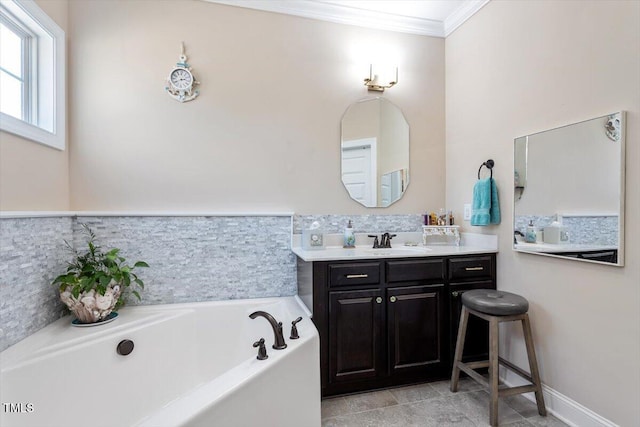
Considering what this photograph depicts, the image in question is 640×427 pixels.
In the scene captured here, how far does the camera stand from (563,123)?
186cm

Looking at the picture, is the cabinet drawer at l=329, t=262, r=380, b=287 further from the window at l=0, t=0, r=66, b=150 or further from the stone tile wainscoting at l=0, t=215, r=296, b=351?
the window at l=0, t=0, r=66, b=150

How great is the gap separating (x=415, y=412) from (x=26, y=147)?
2.69 m

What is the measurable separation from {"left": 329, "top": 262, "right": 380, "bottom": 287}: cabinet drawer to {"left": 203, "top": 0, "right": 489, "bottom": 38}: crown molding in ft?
→ 6.56

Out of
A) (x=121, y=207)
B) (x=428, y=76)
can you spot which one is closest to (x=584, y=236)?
(x=428, y=76)

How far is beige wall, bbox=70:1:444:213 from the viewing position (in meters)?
2.22

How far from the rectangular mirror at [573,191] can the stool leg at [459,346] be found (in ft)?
1.90

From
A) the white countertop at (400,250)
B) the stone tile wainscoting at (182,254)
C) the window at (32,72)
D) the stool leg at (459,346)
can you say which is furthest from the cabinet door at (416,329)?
the window at (32,72)

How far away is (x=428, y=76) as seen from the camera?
288 centimetres

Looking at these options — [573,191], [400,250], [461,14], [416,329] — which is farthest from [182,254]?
[461,14]

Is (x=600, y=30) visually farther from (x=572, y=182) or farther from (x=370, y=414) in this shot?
(x=370, y=414)

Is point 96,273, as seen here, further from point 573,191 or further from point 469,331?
point 573,191

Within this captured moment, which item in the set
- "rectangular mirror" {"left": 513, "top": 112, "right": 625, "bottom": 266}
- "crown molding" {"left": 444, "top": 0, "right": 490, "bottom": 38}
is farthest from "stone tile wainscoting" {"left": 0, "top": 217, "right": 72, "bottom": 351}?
"crown molding" {"left": 444, "top": 0, "right": 490, "bottom": 38}

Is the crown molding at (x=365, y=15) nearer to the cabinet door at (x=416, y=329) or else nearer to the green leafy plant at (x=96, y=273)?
the green leafy plant at (x=96, y=273)

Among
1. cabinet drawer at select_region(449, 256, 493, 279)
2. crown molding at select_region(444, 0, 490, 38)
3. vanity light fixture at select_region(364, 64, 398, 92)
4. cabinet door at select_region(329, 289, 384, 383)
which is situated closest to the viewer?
cabinet door at select_region(329, 289, 384, 383)
